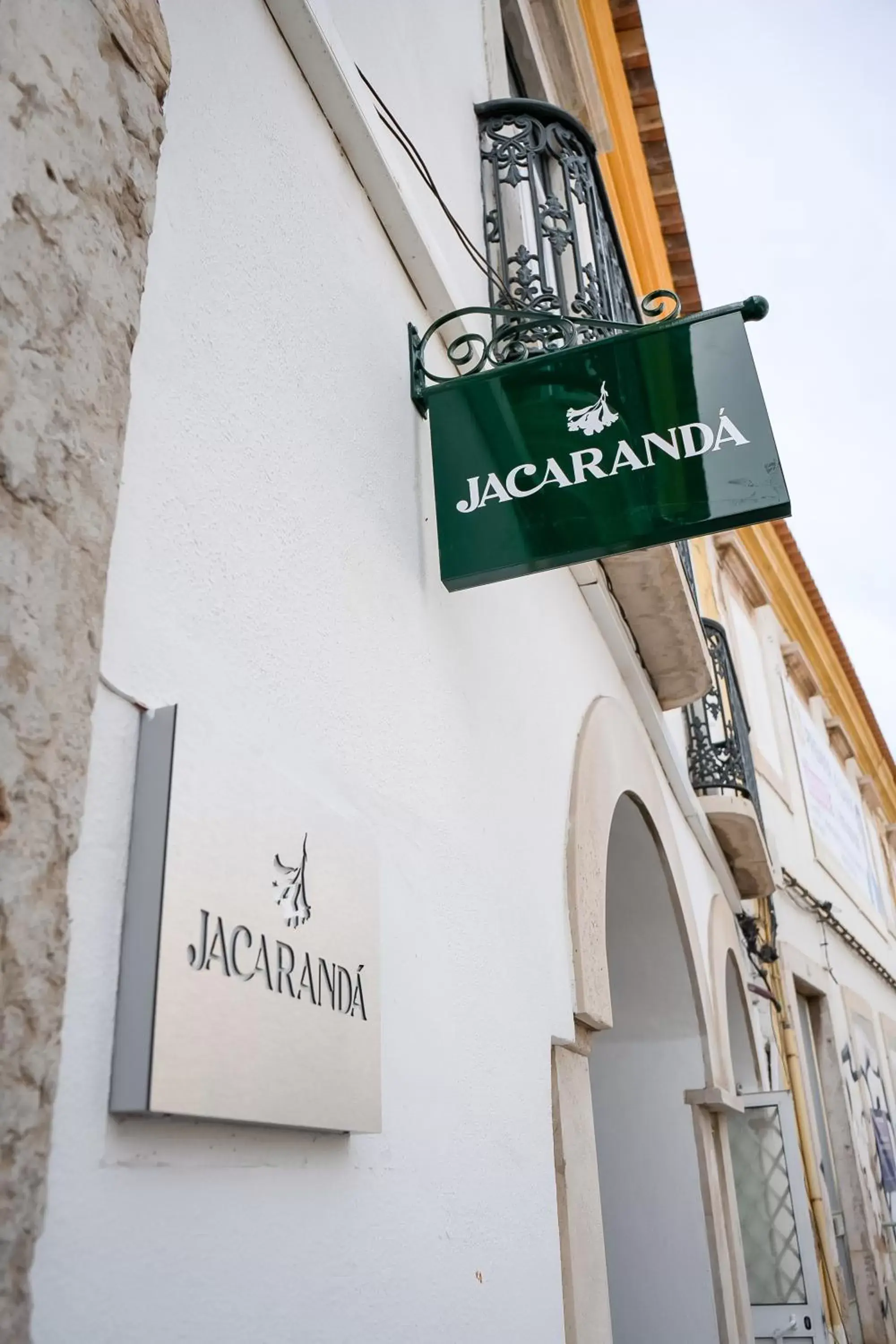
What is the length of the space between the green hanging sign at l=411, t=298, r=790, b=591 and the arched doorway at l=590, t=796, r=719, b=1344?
2237 millimetres

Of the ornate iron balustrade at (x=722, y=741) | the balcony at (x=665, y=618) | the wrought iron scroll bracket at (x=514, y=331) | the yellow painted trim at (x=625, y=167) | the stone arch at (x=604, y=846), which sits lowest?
the stone arch at (x=604, y=846)

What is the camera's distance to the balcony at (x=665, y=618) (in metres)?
4.30

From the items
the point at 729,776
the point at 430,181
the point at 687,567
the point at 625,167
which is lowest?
the point at 430,181


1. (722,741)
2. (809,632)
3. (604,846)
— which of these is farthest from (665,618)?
(809,632)

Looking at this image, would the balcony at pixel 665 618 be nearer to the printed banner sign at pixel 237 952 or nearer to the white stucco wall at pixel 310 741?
the white stucco wall at pixel 310 741

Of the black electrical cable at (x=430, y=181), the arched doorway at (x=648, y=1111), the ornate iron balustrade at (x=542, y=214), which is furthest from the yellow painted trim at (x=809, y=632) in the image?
the black electrical cable at (x=430, y=181)

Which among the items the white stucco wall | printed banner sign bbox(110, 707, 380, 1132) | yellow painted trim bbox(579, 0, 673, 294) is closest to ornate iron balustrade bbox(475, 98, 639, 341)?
the white stucco wall

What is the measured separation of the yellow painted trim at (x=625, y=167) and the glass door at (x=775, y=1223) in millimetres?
4664

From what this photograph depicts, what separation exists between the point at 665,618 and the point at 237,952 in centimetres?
369

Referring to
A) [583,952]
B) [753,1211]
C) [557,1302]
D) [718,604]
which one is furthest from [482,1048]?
[718,604]

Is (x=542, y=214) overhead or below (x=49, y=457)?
overhead

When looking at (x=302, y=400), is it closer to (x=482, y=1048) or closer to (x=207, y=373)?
(x=207, y=373)

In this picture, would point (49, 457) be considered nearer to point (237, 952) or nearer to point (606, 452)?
point (237, 952)

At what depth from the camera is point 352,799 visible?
5.86 ft
